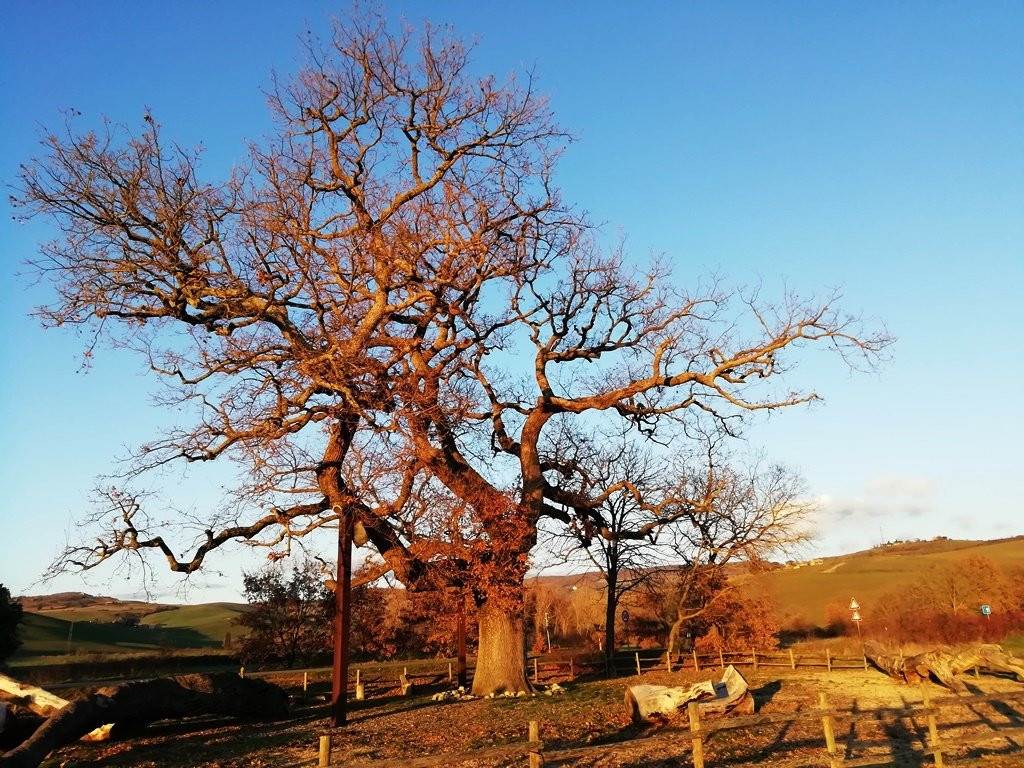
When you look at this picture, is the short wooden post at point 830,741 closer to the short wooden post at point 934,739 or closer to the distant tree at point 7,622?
the short wooden post at point 934,739

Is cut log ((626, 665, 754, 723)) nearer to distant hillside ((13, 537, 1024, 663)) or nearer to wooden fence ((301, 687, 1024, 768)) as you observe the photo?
wooden fence ((301, 687, 1024, 768))

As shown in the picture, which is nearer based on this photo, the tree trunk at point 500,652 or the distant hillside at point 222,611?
the tree trunk at point 500,652

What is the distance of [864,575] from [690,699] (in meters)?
82.6

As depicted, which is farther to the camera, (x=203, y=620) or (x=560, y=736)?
(x=203, y=620)

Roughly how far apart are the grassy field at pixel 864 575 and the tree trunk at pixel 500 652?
4675 centimetres

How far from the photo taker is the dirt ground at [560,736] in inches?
461

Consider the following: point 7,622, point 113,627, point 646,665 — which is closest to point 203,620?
point 113,627

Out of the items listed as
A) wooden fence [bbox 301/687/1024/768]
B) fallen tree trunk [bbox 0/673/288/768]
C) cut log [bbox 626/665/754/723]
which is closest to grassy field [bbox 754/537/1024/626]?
cut log [bbox 626/665/754/723]

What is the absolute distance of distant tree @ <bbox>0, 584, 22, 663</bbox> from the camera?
38312 mm

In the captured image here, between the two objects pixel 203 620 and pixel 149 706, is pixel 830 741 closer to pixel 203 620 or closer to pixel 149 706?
pixel 149 706

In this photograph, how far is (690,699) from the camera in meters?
15.4

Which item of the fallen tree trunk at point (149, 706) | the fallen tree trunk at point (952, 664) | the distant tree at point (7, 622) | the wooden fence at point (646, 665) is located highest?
the distant tree at point (7, 622)

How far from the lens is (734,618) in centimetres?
3506

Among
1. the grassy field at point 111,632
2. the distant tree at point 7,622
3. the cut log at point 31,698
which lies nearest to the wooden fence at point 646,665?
the cut log at point 31,698
